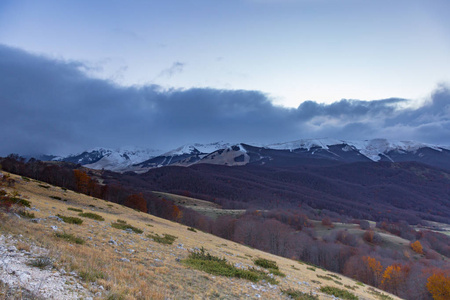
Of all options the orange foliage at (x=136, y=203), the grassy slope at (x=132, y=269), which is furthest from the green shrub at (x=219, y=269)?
the orange foliage at (x=136, y=203)

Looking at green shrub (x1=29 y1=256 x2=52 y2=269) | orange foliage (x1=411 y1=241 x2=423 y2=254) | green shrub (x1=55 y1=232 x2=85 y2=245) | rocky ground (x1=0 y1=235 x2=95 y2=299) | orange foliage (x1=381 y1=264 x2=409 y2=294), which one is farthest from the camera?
orange foliage (x1=411 y1=241 x2=423 y2=254)

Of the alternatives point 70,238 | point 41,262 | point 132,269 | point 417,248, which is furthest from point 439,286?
point 41,262

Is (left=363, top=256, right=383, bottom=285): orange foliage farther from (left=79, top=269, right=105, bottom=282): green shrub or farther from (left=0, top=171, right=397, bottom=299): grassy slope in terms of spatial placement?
(left=79, top=269, right=105, bottom=282): green shrub

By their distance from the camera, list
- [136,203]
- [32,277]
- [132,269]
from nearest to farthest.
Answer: [32,277]
[132,269]
[136,203]

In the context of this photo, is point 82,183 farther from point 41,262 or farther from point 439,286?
point 439,286

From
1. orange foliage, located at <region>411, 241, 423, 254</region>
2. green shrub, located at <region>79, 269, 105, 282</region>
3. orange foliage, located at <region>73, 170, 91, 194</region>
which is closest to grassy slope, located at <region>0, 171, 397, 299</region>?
green shrub, located at <region>79, 269, 105, 282</region>

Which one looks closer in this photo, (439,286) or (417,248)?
(439,286)

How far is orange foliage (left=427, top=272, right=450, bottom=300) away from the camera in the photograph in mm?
64875

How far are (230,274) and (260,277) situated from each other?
276 centimetres

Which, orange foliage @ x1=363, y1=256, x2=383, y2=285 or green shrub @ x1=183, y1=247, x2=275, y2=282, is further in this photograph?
orange foliage @ x1=363, y1=256, x2=383, y2=285

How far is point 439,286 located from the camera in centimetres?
6700

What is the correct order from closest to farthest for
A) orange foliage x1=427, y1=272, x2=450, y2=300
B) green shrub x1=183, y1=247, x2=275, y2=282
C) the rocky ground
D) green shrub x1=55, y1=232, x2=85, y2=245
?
the rocky ground
green shrub x1=55, y1=232, x2=85, y2=245
green shrub x1=183, y1=247, x2=275, y2=282
orange foliage x1=427, y1=272, x2=450, y2=300

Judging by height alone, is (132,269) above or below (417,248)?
above

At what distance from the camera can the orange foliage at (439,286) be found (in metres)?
64.9
